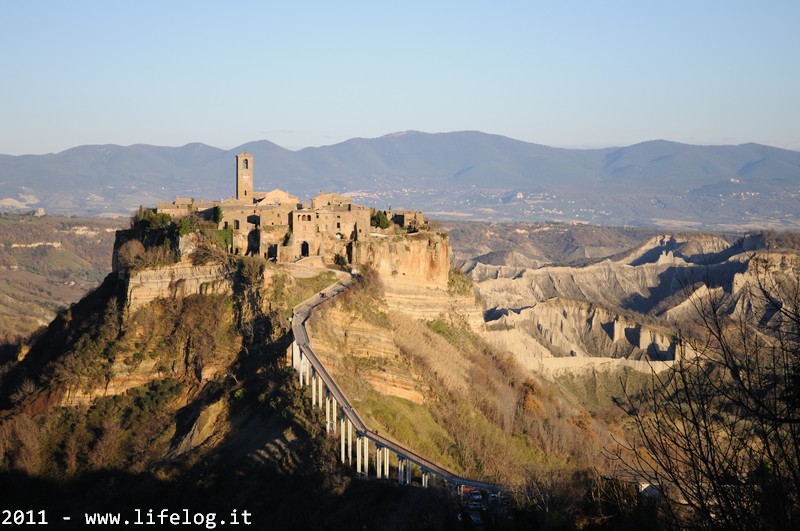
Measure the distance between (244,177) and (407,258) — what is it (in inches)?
424

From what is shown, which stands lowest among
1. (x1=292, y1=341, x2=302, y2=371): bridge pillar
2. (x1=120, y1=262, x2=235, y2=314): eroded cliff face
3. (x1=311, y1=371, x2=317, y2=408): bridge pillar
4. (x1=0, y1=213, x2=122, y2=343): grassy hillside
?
(x1=0, y1=213, x2=122, y2=343): grassy hillside

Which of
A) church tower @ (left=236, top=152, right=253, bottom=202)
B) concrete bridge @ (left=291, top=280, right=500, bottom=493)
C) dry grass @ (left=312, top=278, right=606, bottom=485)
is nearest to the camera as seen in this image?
concrete bridge @ (left=291, top=280, right=500, bottom=493)

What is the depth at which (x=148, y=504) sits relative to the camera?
2986 cm

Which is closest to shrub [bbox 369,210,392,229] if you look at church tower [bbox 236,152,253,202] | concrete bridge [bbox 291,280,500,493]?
church tower [bbox 236,152,253,202]

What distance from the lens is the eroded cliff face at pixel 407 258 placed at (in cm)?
4522

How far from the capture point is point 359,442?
27.3m

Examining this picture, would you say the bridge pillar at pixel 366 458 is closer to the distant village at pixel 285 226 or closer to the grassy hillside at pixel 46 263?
the distant village at pixel 285 226

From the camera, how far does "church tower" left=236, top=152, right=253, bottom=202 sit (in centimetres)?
5128

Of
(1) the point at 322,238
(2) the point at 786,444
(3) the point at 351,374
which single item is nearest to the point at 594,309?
(1) the point at 322,238

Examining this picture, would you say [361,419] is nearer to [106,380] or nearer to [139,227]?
[106,380]

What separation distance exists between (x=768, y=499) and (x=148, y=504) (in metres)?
22.5

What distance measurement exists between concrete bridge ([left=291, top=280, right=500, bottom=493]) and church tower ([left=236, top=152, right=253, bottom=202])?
1961 centimetres

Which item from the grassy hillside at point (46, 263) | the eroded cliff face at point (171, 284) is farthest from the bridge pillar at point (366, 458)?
the grassy hillside at point (46, 263)

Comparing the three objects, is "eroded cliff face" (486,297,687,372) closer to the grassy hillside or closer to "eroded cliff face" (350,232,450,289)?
"eroded cliff face" (350,232,450,289)
